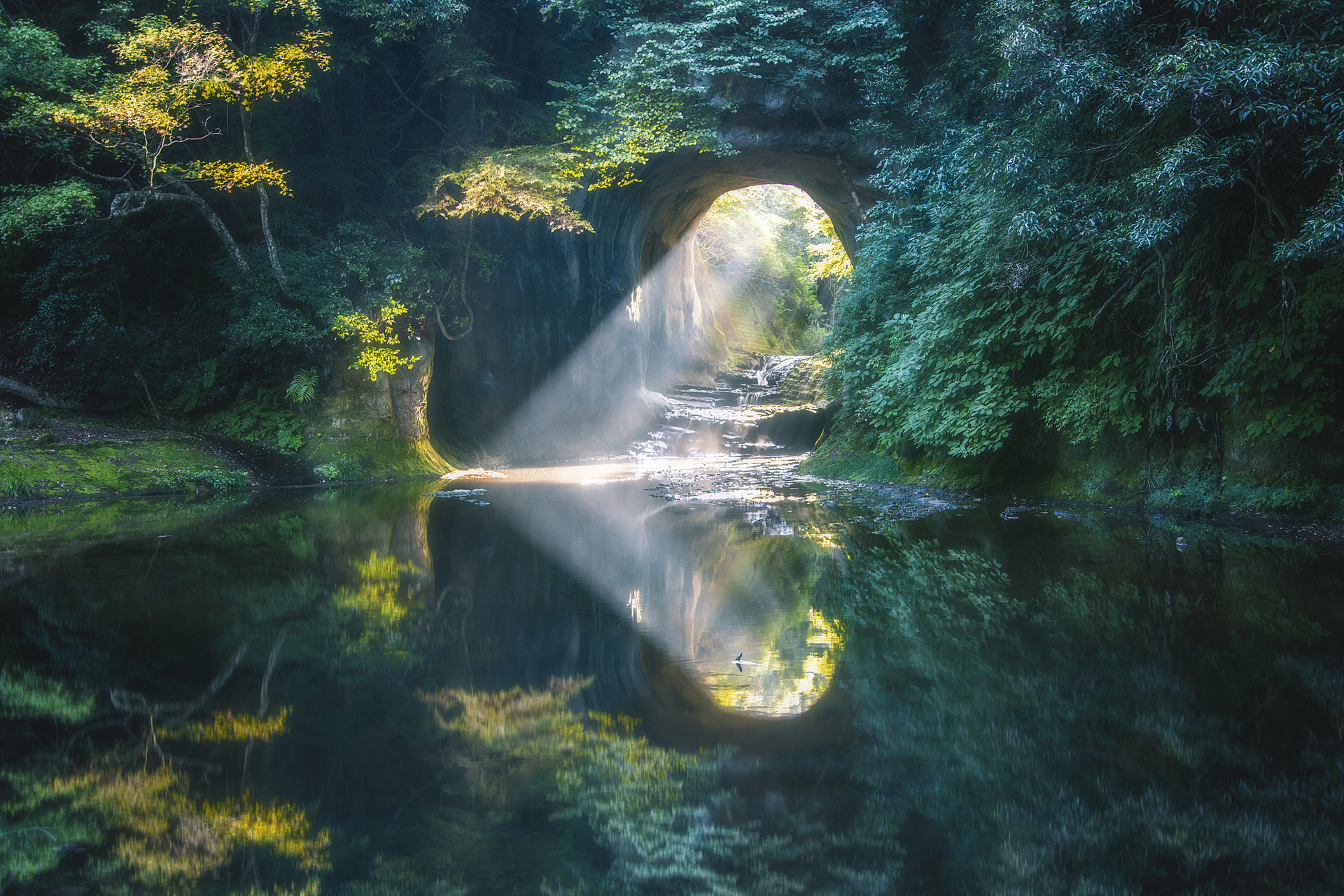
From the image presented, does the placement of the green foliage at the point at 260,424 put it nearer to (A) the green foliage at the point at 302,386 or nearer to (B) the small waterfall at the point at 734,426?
(A) the green foliage at the point at 302,386

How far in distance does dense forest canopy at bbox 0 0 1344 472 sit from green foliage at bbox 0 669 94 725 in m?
8.02

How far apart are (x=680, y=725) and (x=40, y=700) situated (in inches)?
101

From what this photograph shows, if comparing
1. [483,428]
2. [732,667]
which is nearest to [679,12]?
[483,428]

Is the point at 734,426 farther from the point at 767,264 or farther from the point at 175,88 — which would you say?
the point at 767,264

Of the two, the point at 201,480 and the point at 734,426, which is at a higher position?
the point at 734,426

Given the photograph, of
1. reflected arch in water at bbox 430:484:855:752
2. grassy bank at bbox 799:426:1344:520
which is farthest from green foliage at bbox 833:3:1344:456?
reflected arch in water at bbox 430:484:855:752

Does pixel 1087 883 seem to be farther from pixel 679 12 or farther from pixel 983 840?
pixel 679 12

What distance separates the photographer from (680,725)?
10.1 feet

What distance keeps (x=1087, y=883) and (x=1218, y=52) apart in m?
7.07

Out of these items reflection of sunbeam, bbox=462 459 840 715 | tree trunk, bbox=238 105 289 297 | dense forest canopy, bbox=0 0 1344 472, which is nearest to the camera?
reflection of sunbeam, bbox=462 459 840 715

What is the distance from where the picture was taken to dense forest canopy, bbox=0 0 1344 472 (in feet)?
23.4

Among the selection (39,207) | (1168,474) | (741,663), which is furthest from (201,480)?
(1168,474)

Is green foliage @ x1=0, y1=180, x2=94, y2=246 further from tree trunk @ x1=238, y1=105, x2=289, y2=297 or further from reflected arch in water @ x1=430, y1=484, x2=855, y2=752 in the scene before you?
reflected arch in water @ x1=430, y1=484, x2=855, y2=752

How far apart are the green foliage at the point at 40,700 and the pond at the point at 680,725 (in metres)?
0.02
